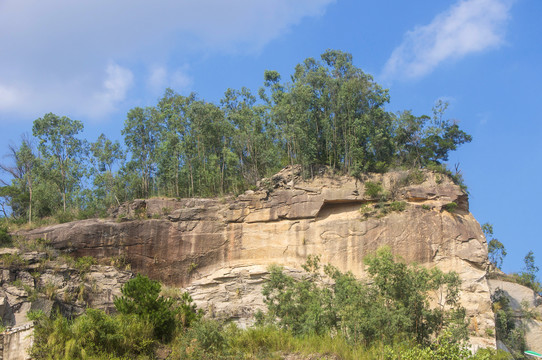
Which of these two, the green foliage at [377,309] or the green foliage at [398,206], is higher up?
the green foliage at [398,206]

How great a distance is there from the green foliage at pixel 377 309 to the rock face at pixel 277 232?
5.31m

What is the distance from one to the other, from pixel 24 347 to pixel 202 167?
1713 cm

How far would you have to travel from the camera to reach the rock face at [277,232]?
1183 inches

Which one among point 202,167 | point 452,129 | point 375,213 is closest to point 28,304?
point 202,167

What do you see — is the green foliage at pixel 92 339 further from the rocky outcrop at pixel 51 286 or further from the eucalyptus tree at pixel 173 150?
the eucalyptus tree at pixel 173 150

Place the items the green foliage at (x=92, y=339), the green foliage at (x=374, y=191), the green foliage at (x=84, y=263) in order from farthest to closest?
the green foliage at (x=374, y=191)
the green foliage at (x=84, y=263)
the green foliage at (x=92, y=339)

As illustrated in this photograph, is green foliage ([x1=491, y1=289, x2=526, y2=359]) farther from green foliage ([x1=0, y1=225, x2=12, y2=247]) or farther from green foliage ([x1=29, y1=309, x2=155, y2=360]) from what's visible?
green foliage ([x1=0, y1=225, x2=12, y2=247])

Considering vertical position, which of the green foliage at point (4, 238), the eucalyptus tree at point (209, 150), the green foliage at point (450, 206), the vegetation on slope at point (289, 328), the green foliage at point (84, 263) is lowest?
the vegetation on slope at point (289, 328)

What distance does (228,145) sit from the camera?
38.2 m

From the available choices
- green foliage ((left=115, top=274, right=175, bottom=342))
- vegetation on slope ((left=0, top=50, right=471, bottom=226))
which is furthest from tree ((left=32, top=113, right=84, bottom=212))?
green foliage ((left=115, top=274, right=175, bottom=342))

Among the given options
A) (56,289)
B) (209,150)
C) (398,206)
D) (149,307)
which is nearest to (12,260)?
(56,289)

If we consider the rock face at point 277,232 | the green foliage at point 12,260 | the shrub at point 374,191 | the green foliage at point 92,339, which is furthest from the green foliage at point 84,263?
the shrub at point 374,191

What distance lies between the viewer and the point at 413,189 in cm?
3162

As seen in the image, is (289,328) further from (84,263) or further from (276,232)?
(84,263)
